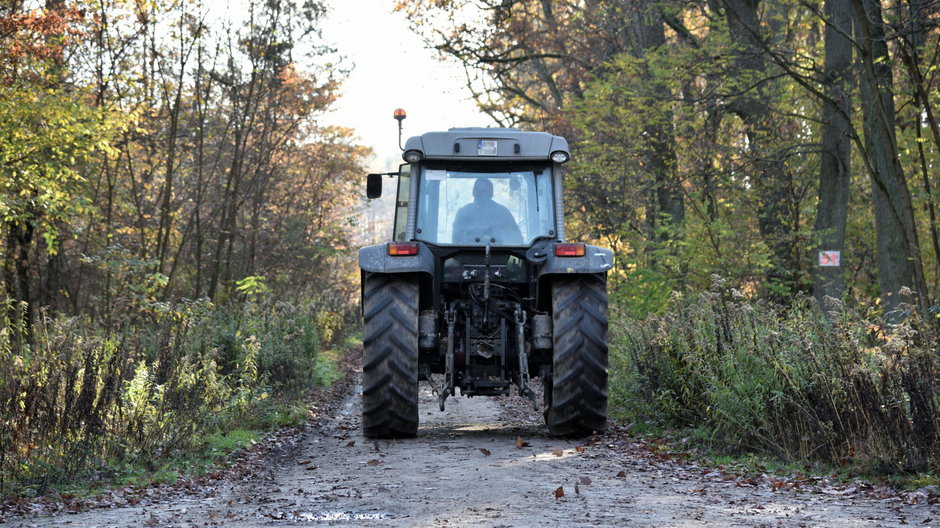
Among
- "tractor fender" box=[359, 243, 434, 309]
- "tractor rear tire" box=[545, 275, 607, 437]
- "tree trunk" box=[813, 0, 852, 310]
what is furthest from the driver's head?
"tree trunk" box=[813, 0, 852, 310]

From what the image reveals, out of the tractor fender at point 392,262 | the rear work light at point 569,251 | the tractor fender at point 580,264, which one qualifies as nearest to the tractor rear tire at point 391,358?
the tractor fender at point 392,262

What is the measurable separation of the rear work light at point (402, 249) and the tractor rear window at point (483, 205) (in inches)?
25.2

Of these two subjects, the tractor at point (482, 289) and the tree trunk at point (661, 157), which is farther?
the tree trunk at point (661, 157)

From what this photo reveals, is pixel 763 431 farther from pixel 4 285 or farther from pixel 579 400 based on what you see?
pixel 4 285

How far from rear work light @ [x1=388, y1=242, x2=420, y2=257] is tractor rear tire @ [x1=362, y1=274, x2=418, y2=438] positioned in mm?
304

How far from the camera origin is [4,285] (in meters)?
16.8

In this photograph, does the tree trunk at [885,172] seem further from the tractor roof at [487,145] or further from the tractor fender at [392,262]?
the tractor fender at [392,262]

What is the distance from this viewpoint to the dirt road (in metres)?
6.09

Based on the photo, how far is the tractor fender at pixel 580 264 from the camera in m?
9.93

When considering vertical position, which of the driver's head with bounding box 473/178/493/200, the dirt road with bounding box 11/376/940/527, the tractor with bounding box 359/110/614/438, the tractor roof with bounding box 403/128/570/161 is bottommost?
the dirt road with bounding box 11/376/940/527

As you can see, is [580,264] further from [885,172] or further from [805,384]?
[885,172]

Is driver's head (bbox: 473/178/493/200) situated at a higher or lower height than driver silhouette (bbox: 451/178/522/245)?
higher

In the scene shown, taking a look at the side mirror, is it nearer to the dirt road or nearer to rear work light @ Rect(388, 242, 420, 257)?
rear work light @ Rect(388, 242, 420, 257)

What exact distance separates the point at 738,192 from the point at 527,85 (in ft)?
48.9
